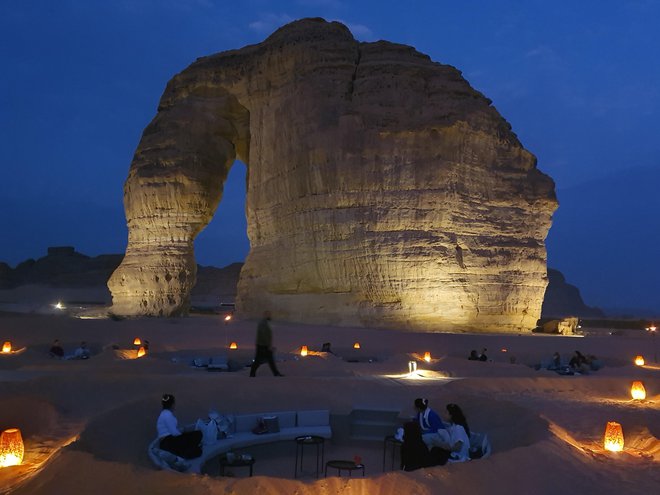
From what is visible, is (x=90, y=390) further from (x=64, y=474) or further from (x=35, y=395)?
(x=64, y=474)

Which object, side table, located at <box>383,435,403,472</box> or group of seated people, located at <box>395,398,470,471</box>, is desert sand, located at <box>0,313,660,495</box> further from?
group of seated people, located at <box>395,398,470,471</box>

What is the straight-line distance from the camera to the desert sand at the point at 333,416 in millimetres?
4812

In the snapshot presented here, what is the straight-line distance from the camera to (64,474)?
493 cm

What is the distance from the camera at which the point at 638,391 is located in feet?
33.2

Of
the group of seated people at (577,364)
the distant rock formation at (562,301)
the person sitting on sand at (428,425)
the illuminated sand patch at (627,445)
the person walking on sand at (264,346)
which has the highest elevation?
the distant rock formation at (562,301)

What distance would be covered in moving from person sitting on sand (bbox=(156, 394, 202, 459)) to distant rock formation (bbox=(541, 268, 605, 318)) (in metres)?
61.1

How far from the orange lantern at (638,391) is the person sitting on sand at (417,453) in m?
6.18

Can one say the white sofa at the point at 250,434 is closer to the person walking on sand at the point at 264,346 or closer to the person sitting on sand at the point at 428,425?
the person sitting on sand at the point at 428,425

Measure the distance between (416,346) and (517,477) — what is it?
37.9 ft

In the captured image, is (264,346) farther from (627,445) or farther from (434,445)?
(627,445)

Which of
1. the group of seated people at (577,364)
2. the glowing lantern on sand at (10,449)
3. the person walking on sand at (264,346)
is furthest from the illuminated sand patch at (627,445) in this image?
the group of seated people at (577,364)

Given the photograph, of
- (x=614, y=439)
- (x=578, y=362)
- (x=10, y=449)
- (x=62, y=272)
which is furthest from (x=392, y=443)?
(x=62, y=272)

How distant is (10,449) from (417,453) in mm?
4400

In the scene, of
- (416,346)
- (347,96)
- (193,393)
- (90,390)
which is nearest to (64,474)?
(193,393)
